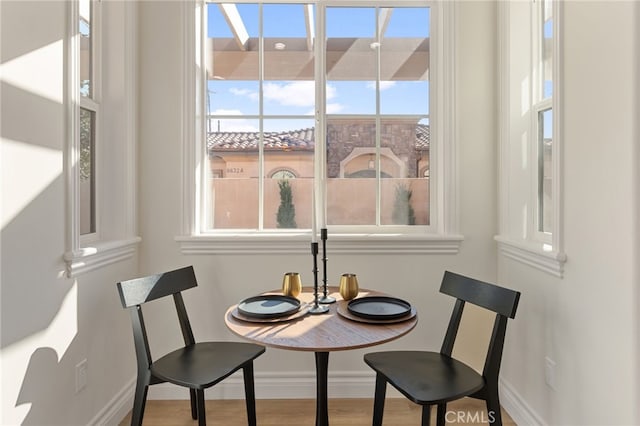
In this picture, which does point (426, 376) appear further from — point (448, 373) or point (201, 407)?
point (201, 407)

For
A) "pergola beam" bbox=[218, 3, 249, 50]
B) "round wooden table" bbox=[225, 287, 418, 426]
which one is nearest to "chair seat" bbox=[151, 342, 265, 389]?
"round wooden table" bbox=[225, 287, 418, 426]

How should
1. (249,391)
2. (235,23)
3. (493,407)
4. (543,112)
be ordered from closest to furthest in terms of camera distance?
(493,407), (249,391), (543,112), (235,23)

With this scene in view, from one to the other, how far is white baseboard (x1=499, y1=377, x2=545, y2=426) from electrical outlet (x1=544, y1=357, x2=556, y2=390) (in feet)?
0.69

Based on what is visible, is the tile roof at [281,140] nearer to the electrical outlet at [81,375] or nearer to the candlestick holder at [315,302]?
the candlestick holder at [315,302]

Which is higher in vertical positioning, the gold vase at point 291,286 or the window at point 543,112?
the window at point 543,112

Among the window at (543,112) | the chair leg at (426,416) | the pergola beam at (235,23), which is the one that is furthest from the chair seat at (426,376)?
the pergola beam at (235,23)

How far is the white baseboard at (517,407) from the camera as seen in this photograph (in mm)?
1781

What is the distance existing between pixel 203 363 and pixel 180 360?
12 centimetres

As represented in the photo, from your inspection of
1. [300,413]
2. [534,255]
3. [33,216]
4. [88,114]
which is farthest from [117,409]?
[534,255]

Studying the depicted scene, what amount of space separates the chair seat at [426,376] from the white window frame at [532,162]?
0.60m

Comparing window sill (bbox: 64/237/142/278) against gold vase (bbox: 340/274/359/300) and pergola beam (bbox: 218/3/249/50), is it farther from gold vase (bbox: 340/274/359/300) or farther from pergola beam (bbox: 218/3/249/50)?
pergola beam (bbox: 218/3/249/50)

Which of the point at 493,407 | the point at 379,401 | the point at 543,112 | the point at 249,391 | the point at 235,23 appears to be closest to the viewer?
the point at 493,407

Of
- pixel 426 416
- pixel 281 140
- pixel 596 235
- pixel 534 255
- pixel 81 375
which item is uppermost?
pixel 281 140

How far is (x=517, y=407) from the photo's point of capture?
75.8 inches
